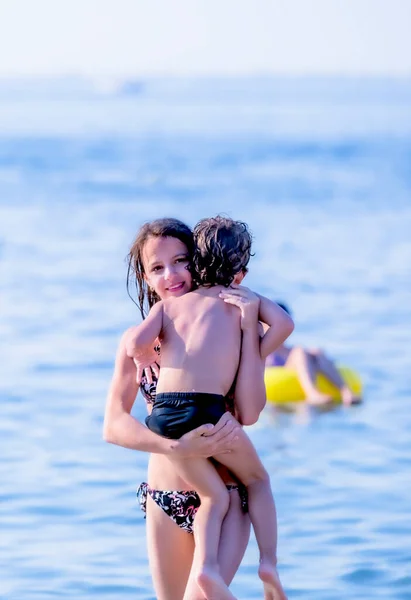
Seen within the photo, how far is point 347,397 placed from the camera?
33.2 ft

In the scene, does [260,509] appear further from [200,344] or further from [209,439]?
[200,344]

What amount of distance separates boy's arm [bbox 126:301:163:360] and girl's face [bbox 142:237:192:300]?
0.34ft

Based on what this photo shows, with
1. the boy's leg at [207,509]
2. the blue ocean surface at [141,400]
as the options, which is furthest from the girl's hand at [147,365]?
the blue ocean surface at [141,400]

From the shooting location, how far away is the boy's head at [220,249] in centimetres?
392

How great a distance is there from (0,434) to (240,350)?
204 inches

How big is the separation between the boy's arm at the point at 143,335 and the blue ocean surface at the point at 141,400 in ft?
7.44

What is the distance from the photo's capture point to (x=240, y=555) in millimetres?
3984

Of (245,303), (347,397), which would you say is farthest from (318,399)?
(245,303)

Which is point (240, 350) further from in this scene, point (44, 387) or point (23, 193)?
point (23, 193)

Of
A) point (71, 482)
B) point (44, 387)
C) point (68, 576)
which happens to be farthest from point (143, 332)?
point (44, 387)

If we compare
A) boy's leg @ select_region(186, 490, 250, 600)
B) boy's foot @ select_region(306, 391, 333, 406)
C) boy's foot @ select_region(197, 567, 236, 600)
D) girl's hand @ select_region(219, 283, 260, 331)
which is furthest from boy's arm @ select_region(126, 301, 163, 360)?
boy's foot @ select_region(306, 391, 333, 406)

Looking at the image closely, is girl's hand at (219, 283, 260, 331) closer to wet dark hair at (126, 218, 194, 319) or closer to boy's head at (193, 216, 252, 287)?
boy's head at (193, 216, 252, 287)

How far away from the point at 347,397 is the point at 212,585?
6374 millimetres

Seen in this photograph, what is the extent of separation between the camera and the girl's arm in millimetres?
3844
